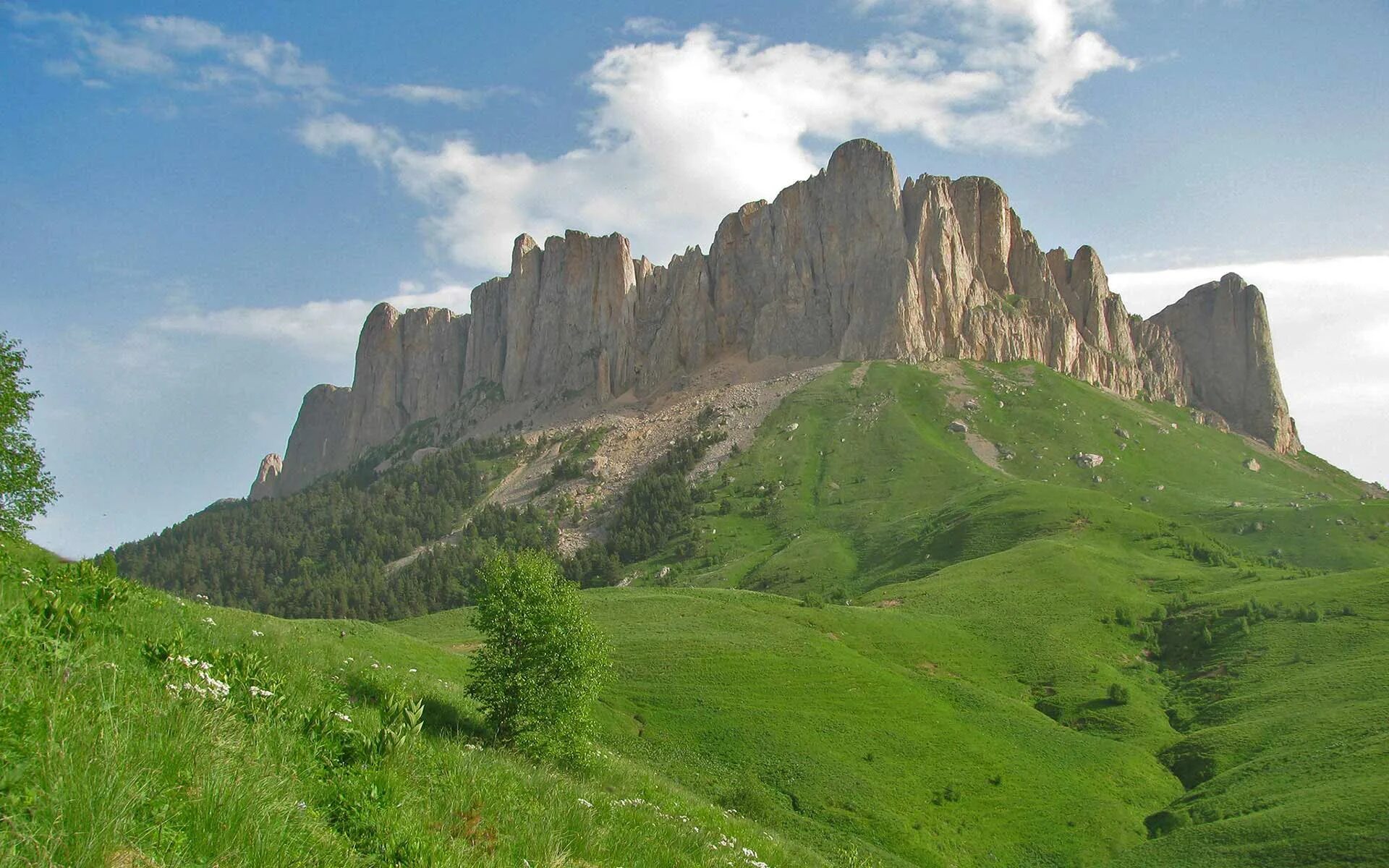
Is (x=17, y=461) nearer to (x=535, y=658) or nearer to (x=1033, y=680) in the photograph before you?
(x=535, y=658)

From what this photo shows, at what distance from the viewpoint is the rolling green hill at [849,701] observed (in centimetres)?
724

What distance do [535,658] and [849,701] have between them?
102 ft

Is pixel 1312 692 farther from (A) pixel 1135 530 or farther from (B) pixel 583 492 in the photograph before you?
(B) pixel 583 492

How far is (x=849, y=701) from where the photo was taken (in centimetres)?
5403

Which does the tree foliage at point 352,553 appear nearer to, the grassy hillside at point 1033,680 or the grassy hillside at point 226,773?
the grassy hillside at point 1033,680

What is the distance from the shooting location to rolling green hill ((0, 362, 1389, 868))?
7.24 meters

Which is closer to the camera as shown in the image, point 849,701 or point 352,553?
point 849,701

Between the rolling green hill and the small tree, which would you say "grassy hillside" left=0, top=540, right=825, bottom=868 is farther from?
the small tree

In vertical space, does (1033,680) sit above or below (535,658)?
below

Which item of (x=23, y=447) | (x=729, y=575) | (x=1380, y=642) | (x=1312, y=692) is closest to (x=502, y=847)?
(x=23, y=447)

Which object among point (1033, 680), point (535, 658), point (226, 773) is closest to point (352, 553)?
point (1033, 680)

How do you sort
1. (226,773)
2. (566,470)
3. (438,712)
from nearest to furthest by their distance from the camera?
(226,773) < (438,712) < (566,470)

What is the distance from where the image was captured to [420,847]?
301 inches

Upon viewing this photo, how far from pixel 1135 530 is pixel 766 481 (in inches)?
2582
